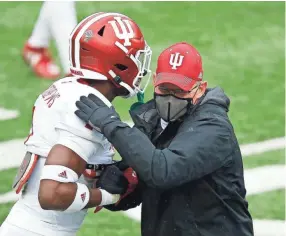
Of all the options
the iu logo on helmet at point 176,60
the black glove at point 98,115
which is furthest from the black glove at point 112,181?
the iu logo on helmet at point 176,60

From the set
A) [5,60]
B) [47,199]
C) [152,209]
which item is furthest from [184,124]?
[5,60]

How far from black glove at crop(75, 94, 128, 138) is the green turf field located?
8.65 feet

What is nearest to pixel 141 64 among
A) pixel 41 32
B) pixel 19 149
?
pixel 19 149

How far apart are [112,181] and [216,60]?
6.52 metres

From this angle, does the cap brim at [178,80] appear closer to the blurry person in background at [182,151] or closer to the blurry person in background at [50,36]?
the blurry person in background at [182,151]

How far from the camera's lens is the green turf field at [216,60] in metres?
7.93

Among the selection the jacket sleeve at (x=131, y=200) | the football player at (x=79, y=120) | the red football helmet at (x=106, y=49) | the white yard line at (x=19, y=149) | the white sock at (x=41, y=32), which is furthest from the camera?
the white sock at (x=41, y=32)

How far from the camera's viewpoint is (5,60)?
1125 cm

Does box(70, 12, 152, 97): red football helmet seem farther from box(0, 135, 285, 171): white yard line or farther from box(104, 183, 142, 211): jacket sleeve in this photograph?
box(0, 135, 285, 171): white yard line

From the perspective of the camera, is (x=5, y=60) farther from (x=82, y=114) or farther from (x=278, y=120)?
(x=82, y=114)

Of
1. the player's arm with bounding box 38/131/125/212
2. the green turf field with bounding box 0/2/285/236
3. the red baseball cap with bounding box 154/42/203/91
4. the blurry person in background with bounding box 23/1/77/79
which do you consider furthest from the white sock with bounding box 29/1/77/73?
the player's arm with bounding box 38/131/125/212

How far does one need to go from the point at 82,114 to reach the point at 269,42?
7734mm

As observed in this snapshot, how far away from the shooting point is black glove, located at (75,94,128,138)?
4.53m

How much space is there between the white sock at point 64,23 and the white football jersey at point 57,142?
472 centimetres
